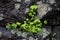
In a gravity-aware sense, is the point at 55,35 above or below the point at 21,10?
below

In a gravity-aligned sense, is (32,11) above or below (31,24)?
above

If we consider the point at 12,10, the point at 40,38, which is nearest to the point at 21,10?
the point at 12,10

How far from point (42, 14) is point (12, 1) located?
18.3 inches

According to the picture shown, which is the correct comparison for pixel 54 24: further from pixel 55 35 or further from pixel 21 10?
pixel 21 10

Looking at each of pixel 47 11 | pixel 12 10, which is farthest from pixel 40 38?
pixel 12 10

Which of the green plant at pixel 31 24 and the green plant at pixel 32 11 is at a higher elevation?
the green plant at pixel 32 11

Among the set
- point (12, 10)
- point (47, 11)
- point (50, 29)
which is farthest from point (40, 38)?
point (12, 10)

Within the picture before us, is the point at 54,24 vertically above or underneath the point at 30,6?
underneath

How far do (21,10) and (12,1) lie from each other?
182mm

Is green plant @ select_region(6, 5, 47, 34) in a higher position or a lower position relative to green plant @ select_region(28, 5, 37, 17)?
lower

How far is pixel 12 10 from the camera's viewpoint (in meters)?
2.57

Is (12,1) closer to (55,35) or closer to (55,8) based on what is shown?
(55,8)

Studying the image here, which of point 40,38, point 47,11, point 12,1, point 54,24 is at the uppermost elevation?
point 12,1

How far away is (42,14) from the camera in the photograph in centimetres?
254
